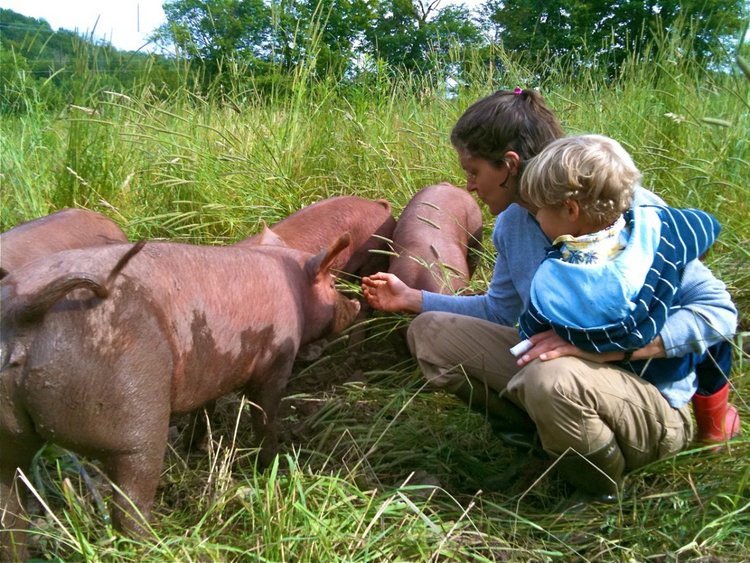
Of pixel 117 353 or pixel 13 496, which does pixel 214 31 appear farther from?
pixel 13 496

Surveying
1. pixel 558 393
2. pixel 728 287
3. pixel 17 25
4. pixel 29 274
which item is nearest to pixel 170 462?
pixel 29 274

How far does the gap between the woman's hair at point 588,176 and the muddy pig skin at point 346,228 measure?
2165 mm

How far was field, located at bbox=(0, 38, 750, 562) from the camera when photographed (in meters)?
2.36

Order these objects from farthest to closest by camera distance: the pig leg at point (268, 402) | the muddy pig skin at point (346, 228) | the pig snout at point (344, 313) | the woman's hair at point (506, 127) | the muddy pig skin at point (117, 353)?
the muddy pig skin at point (346, 228), the pig snout at point (344, 313), the pig leg at point (268, 402), the woman's hair at point (506, 127), the muddy pig skin at point (117, 353)

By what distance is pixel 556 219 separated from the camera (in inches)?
99.3

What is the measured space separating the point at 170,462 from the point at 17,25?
350 cm

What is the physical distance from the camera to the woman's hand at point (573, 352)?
2439mm

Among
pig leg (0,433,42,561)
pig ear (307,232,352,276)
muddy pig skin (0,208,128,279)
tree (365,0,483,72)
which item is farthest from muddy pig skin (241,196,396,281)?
tree (365,0,483,72)

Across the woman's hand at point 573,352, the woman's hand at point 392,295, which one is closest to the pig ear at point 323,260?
the woman's hand at point 392,295

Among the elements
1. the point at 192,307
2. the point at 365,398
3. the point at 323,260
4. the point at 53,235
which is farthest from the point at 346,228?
the point at 192,307

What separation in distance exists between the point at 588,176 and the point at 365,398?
173 cm

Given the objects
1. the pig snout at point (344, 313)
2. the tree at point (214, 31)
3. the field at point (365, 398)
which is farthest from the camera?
the tree at point (214, 31)

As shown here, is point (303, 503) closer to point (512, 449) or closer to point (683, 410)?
point (512, 449)

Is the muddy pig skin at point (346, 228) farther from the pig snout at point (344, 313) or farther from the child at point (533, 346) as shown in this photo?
the child at point (533, 346)
